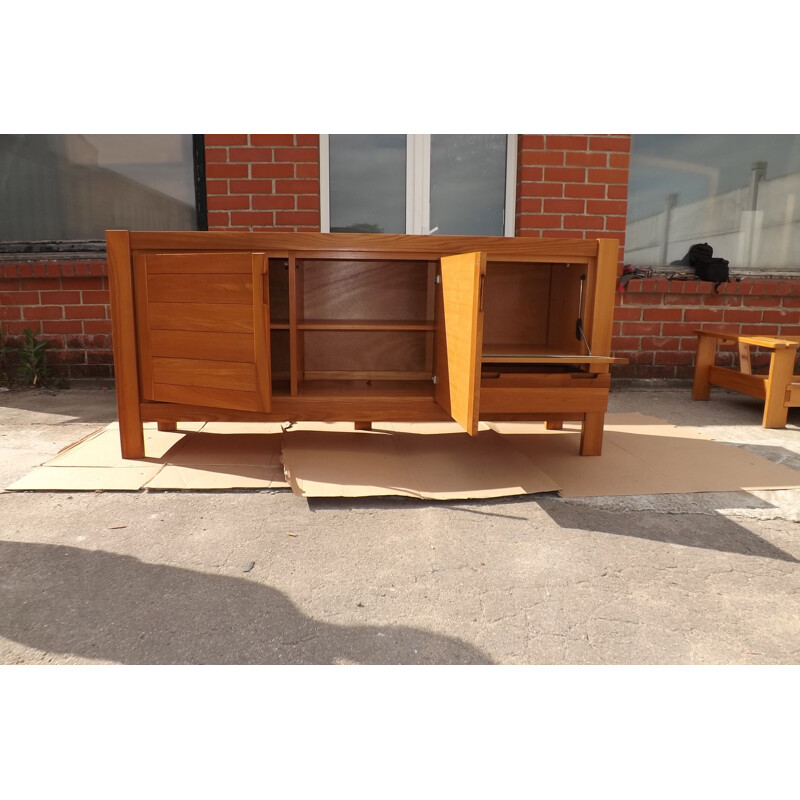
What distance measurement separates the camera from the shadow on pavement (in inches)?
45.2

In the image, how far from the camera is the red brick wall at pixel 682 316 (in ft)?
13.9

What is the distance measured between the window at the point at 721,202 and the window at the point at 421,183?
104 centimetres

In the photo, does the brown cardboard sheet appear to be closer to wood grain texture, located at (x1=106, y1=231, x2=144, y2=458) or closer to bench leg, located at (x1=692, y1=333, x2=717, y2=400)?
bench leg, located at (x1=692, y1=333, x2=717, y2=400)

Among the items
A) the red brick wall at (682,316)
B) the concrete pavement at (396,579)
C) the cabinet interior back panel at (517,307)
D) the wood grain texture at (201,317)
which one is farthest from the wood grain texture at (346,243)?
the red brick wall at (682,316)

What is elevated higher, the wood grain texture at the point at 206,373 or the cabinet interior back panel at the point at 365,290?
the cabinet interior back panel at the point at 365,290

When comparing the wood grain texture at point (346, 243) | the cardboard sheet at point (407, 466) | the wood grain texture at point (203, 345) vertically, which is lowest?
the cardboard sheet at point (407, 466)

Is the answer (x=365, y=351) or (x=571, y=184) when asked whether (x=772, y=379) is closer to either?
(x=571, y=184)

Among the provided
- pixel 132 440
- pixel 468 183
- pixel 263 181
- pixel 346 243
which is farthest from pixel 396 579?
pixel 468 183

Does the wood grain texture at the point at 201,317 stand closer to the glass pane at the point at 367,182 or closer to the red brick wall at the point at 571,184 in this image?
the glass pane at the point at 367,182

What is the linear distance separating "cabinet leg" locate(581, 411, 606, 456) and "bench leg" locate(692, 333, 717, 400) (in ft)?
5.65

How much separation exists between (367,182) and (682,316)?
95.7 inches

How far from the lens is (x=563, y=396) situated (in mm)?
2270

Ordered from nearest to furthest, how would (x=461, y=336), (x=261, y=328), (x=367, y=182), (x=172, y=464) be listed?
(x=461, y=336), (x=261, y=328), (x=172, y=464), (x=367, y=182)

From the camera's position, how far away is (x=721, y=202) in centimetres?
452
